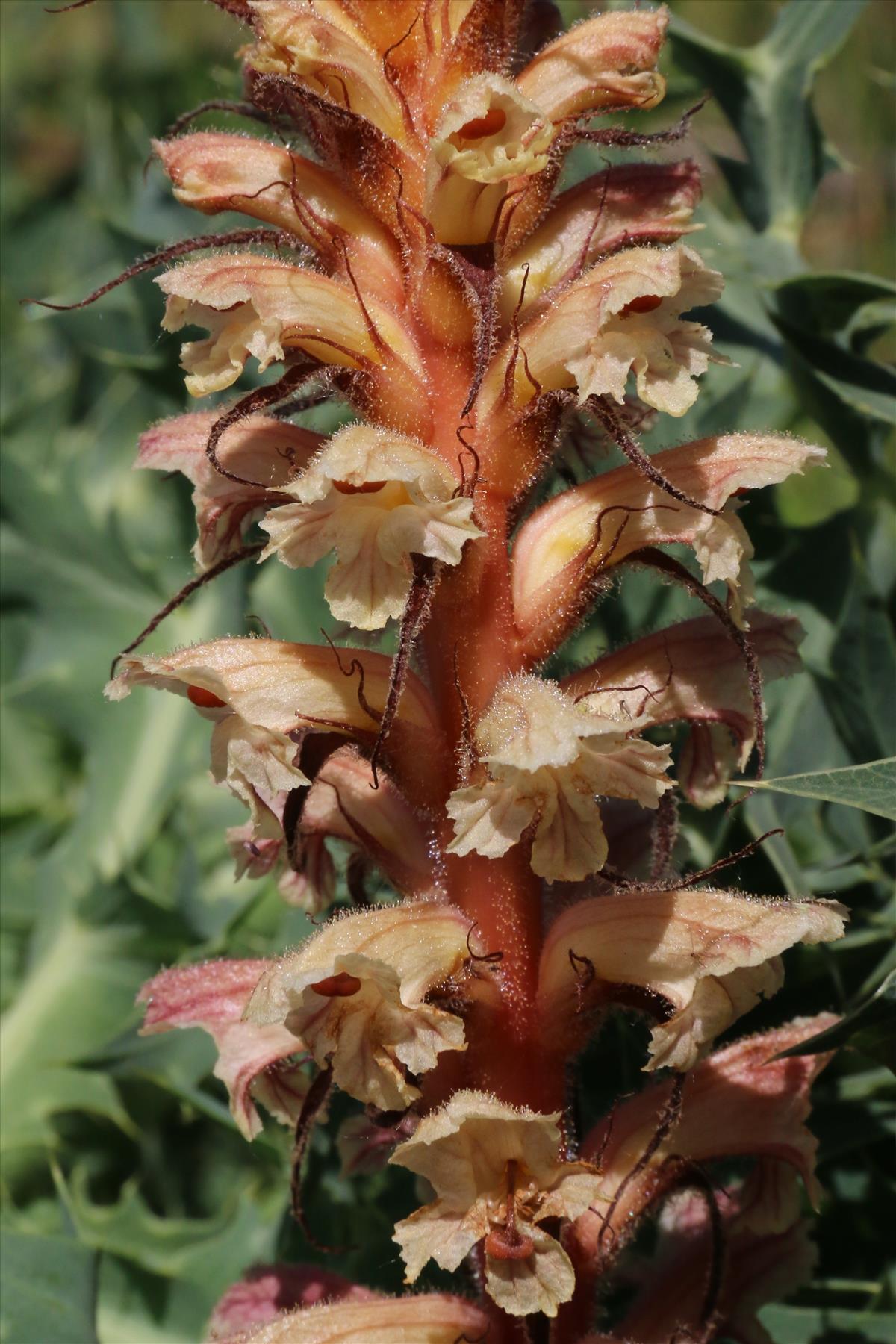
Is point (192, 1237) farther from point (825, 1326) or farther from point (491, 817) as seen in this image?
point (491, 817)

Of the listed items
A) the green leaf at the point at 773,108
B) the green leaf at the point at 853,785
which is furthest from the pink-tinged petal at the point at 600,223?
the green leaf at the point at 773,108

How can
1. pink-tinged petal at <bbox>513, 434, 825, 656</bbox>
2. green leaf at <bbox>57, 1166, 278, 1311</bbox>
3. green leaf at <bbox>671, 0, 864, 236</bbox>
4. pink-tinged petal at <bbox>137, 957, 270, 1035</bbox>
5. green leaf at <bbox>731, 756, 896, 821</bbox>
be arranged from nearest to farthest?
green leaf at <bbox>731, 756, 896, 821</bbox> → pink-tinged petal at <bbox>513, 434, 825, 656</bbox> → pink-tinged petal at <bbox>137, 957, 270, 1035</bbox> → green leaf at <bbox>57, 1166, 278, 1311</bbox> → green leaf at <bbox>671, 0, 864, 236</bbox>

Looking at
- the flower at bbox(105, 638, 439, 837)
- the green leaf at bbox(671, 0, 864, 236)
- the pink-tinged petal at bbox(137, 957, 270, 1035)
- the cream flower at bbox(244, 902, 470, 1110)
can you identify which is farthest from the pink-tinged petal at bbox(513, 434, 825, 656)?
the green leaf at bbox(671, 0, 864, 236)

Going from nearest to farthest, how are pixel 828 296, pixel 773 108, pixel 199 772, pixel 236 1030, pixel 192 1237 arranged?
1. pixel 236 1030
2. pixel 828 296
3. pixel 192 1237
4. pixel 773 108
5. pixel 199 772

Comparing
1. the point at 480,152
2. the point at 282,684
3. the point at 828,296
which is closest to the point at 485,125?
the point at 480,152

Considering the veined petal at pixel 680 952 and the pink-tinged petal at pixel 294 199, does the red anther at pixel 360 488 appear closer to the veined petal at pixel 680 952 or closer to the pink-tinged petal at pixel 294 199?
the pink-tinged petal at pixel 294 199

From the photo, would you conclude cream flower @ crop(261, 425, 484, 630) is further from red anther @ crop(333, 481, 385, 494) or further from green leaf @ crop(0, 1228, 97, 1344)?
green leaf @ crop(0, 1228, 97, 1344)
